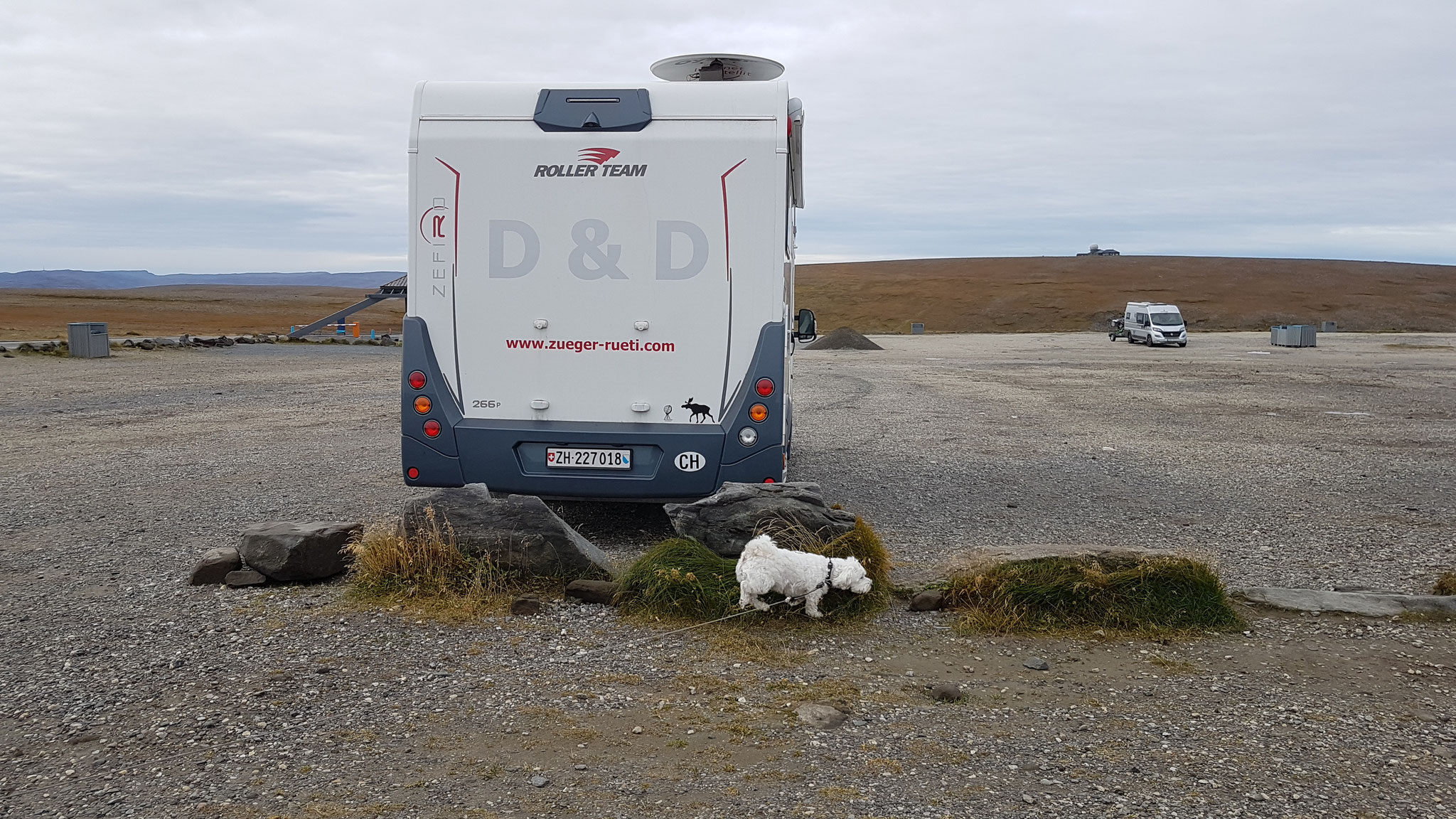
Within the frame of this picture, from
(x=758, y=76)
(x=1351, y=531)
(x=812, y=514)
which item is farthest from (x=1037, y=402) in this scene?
(x=812, y=514)

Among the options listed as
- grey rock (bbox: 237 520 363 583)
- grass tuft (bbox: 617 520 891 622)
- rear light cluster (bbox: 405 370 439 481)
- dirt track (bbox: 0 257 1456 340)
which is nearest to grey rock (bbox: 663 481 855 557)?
grass tuft (bbox: 617 520 891 622)

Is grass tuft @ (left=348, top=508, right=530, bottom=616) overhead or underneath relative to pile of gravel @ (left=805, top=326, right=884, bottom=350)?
underneath

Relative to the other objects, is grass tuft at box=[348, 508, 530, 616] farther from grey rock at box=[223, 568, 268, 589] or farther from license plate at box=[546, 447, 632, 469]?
license plate at box=[546, 447, 632, 469]

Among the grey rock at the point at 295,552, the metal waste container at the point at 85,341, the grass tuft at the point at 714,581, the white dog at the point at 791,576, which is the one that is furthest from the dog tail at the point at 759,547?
the metal waste container at the point at 85,341

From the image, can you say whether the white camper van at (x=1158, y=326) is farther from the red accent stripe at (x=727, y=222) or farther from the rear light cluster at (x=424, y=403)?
the rear light cluster at (x=424, y=403)

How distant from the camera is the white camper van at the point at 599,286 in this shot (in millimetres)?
6590

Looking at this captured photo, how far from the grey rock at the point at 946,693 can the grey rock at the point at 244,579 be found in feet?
12.3

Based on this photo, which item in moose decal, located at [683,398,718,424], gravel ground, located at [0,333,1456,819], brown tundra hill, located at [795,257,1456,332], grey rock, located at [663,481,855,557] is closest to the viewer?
gravel ground, located at [0,333,1456,819]

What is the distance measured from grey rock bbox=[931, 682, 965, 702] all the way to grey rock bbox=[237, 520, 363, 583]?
338cm

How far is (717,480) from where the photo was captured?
6691mm

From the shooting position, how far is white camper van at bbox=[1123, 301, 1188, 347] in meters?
45.8

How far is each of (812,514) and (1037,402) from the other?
551 inches

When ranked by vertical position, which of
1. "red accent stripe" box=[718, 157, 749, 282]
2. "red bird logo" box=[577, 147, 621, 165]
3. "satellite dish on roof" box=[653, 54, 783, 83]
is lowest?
"red accent stripe" box=[718, 157, 749, 282]

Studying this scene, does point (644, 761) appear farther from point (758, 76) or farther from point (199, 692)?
point (758, 76)
